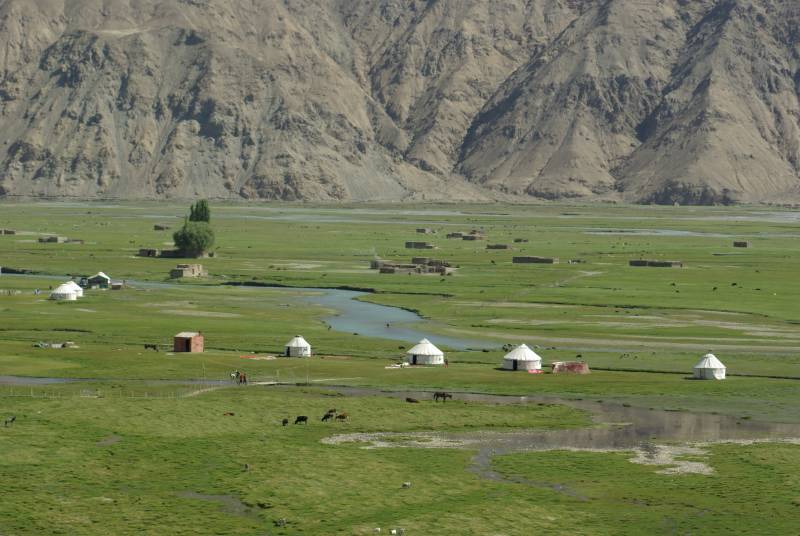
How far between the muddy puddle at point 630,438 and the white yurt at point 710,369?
11.5 metres

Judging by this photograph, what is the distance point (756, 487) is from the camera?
61312 mm

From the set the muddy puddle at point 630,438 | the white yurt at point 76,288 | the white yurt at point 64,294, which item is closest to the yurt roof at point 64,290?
the white yurt at point 64,294

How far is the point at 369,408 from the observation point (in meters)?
79.7

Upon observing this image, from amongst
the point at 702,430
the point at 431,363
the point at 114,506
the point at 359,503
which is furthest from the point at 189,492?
the point at 431,363

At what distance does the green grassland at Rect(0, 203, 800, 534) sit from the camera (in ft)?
186

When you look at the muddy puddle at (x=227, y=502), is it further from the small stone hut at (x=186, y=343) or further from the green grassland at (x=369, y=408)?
the small stone hut at (x=186, y=343)

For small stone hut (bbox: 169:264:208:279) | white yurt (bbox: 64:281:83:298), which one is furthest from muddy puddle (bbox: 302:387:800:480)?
small stone hut (bbox: 169:264:208:279)

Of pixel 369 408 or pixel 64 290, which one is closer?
pixel 369 408

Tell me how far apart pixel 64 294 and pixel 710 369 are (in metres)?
73.6

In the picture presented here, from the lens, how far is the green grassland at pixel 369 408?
56.8 metres

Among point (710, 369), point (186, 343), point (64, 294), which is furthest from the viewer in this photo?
point (64, 294)

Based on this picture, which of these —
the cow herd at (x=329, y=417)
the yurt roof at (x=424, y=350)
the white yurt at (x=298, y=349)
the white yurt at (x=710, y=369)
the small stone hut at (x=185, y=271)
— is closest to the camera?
the cow herd at (x=329, y=417)

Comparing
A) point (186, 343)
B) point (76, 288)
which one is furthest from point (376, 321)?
point (76, 288)

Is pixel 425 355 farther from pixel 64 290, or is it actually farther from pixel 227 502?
pixel 64 290
